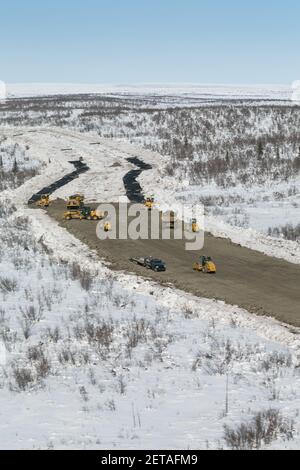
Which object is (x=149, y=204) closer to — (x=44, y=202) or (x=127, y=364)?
(x=44, y=202)

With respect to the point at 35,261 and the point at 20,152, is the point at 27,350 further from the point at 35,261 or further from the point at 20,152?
the point at 20,152

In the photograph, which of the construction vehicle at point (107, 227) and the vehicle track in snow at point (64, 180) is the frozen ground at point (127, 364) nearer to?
the construction vehicle at point (107, 227)

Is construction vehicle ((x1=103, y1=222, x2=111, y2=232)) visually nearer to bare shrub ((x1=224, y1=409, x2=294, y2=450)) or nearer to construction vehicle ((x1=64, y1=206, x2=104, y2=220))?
construction vehicle ((x1=64, y1=206, x2=104, y2=220))

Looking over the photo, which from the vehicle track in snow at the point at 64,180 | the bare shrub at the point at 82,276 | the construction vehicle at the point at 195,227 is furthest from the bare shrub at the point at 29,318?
the vehicle track in snow at the point at 64,180

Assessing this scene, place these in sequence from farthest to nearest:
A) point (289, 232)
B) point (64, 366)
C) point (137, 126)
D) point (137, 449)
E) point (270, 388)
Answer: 1. point (137, 126)
2. point (289, 232)
3. point (64, 366)
4. point (270, 388)
5. point (137, 449)

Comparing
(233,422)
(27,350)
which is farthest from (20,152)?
(233,422)

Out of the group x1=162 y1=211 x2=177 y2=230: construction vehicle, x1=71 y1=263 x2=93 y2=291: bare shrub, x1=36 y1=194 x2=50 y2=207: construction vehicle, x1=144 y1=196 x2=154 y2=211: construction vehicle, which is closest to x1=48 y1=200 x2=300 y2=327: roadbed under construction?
x1=71 y1=263 x2=93 y2=291: bare shrub
